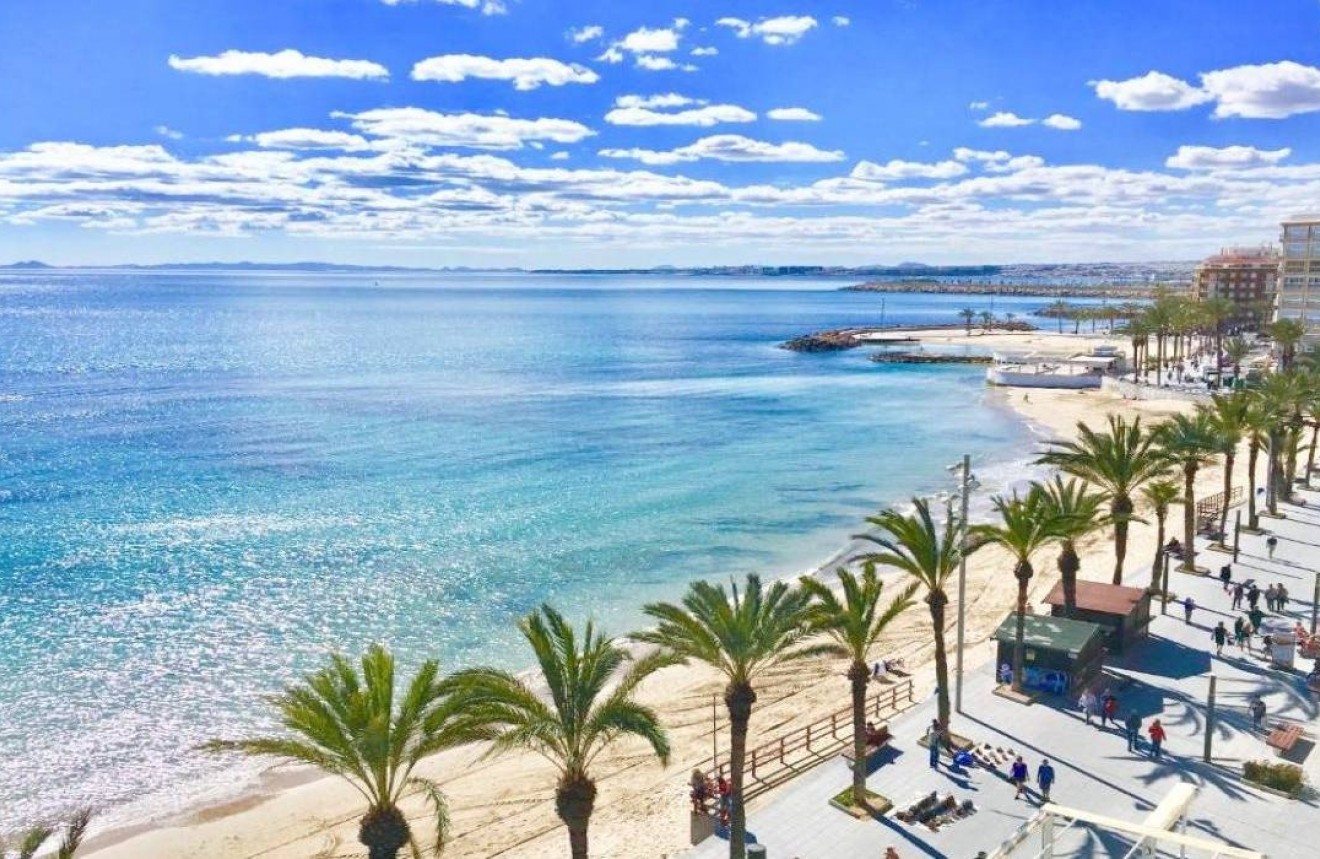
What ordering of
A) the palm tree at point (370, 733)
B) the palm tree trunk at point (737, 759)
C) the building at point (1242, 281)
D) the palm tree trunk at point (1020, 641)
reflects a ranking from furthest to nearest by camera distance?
the building at point (1242, 281)
the palm tree trunk at point (1020, 641)
the palm tree trunk at point (737, 759)
the palm tree at point (370, 733)

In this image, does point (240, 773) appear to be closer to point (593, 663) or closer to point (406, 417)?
point (593, 663)

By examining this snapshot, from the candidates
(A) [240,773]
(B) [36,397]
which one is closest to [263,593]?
(A) [240,773]

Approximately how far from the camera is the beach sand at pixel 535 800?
22.0m

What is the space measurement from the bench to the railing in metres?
8.29

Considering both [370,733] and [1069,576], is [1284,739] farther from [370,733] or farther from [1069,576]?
[370,733]

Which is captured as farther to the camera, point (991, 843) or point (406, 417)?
point (406, 417)

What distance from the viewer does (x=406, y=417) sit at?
274 ft

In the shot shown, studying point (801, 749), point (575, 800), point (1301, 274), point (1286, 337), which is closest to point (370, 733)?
point (575, 800)

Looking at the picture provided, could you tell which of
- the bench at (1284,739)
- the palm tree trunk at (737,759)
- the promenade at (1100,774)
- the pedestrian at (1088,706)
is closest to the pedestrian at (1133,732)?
the promenade at (1100,774)

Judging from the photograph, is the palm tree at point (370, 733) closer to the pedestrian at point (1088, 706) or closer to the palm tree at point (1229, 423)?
the pedestrian at point (1088, 706)

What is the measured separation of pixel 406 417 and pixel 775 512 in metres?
42.4

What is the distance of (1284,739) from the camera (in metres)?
22.3

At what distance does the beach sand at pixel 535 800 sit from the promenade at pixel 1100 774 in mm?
2015

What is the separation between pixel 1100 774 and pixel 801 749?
673cm
